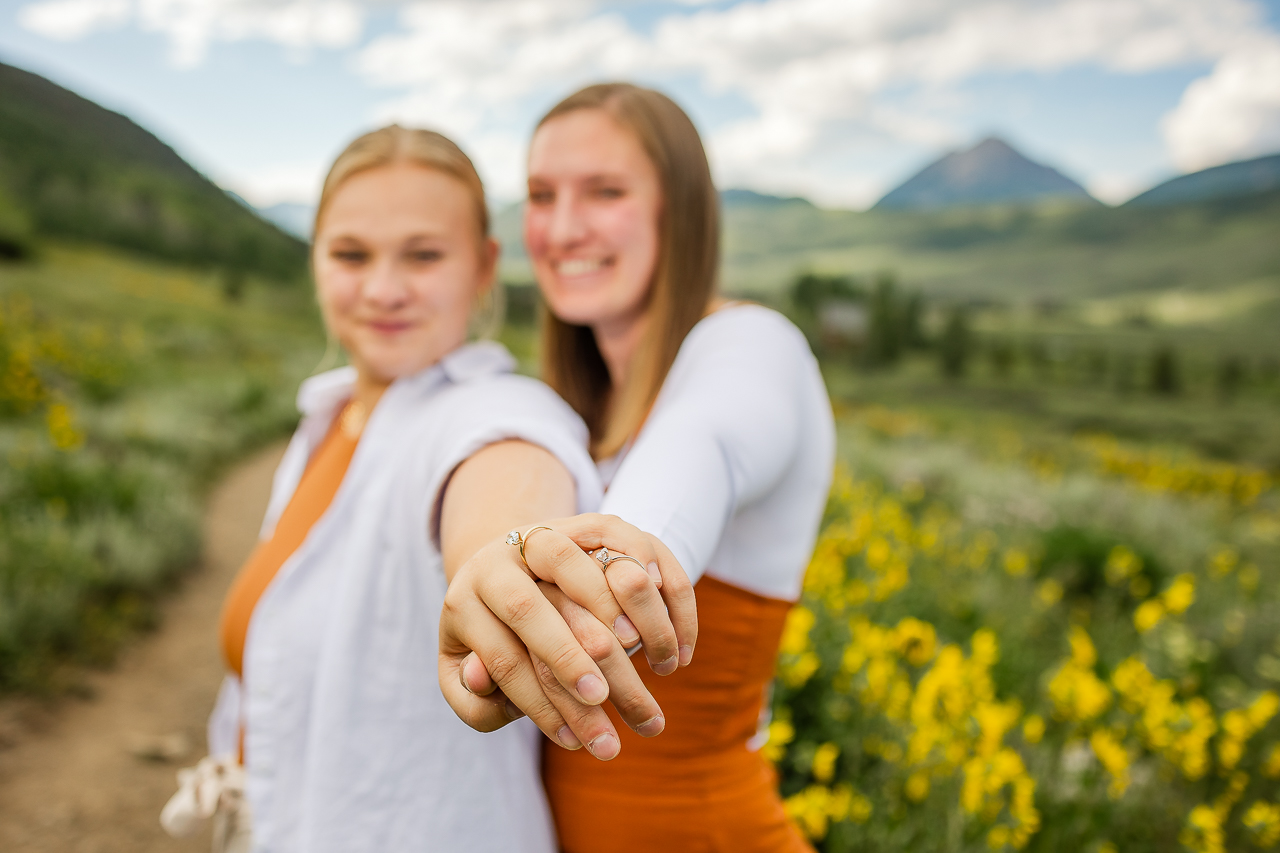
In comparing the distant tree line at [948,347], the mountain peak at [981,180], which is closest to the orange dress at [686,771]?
the distant tree line at [948,347]

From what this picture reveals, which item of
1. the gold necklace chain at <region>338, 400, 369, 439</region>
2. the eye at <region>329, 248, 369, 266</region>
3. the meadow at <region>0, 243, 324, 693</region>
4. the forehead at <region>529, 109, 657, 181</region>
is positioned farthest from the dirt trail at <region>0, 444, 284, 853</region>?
the forehead at <region>529, 109, 657, 181</region>

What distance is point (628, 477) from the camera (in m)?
0.90

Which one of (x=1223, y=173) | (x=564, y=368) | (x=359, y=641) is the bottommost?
(x=359, y=641)

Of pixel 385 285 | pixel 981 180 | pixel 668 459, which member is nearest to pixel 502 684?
pixel 668 459

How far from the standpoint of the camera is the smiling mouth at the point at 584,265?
1.55 meters

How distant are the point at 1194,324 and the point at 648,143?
259 feet

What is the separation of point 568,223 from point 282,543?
902 millimetres

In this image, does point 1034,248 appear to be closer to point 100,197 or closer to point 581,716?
point 100,197

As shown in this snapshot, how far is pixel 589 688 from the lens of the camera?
0.56m

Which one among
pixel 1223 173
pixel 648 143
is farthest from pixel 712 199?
pixel 1223 173

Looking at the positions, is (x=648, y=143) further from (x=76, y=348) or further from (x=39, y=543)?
A: (x=76, y=348)

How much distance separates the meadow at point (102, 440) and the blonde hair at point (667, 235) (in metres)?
3.70

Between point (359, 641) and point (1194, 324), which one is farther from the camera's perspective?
point (1194, 324)

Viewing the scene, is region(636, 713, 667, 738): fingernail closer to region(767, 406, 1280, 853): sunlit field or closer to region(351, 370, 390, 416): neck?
region(351, 370, 390, 416): neck
